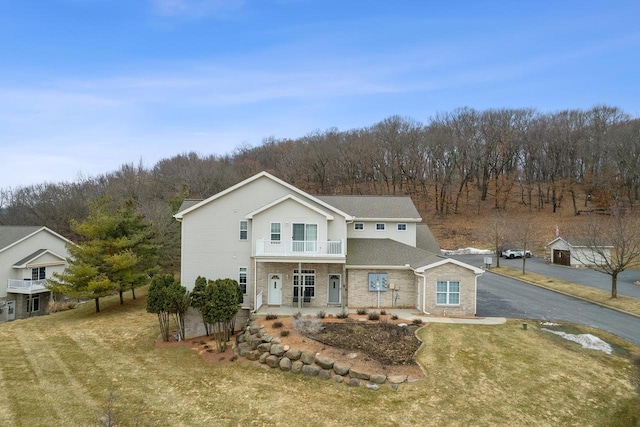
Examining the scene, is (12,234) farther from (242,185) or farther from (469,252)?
(469,252)

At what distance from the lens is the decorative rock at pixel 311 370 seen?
49.8ft

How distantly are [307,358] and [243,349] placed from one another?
3757mm

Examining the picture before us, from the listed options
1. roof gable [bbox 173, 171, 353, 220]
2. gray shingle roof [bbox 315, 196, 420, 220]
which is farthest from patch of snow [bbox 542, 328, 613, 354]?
roof gable [bbox 173, 171, 353, 220]

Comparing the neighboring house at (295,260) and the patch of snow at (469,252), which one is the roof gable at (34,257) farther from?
the patch of snow at (469,252)

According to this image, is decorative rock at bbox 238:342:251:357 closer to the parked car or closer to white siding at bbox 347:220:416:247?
white siding at bbox 347:220:416:247

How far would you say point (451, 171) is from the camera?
6231cm

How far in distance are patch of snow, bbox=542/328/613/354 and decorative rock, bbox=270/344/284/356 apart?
13.2m

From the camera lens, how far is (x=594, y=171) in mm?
57750

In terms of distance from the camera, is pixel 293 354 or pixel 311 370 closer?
pixel 311 370

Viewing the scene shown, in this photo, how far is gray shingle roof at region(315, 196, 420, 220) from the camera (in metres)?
25.4

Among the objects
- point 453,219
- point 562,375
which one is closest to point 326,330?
point 562,375

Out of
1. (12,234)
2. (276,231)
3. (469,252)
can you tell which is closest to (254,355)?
(276,231)

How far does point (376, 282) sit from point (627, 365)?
1154 centimetres

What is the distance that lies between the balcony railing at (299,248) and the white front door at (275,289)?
1.69 metres
